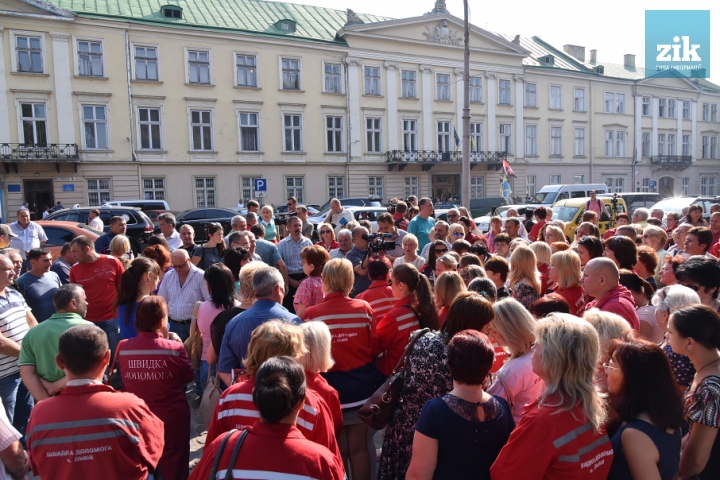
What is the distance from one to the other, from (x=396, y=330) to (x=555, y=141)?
1681 inches

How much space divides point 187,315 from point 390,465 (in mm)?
3420

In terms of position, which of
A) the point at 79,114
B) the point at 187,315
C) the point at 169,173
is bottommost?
the point at 187,315

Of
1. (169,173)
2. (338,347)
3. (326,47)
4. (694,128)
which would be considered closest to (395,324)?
(338,347)

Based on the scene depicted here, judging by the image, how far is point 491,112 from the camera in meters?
38.9

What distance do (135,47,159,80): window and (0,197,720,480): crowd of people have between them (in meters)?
25.7

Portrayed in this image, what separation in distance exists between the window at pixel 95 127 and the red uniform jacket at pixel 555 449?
29.7 metres

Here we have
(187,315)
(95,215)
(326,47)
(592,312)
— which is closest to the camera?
(592,312)

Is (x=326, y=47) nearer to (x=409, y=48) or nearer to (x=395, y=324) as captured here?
(x=409, y=48)

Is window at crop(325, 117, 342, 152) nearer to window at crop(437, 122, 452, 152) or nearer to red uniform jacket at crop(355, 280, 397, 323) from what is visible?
window at crop(437, 122, 452, 152)

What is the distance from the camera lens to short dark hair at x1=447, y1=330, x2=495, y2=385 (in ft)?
8.38

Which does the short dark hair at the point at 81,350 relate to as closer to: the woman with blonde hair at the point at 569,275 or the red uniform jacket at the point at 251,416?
the red uniform jacket at the point at 251,416

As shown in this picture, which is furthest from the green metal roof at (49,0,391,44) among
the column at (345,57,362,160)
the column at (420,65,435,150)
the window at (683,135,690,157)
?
the window at (683,135,690,157)

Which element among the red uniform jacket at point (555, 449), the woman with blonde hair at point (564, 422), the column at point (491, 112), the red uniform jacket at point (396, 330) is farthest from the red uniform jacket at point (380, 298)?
the column at point (491, 112)

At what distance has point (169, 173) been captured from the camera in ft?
96.8
